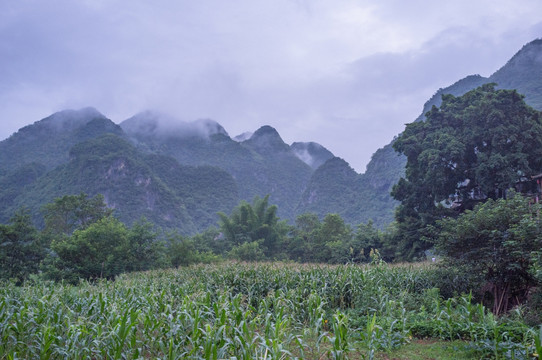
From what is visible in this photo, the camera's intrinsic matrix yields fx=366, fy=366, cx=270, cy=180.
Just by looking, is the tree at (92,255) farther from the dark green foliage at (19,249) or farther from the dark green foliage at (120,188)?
the dark green foliage at (120,188)

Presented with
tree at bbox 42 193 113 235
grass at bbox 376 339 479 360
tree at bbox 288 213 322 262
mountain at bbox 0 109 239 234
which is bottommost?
tree at bbox 288 213 322 262

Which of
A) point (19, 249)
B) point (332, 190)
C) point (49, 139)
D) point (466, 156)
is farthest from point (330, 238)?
point (49, 139)

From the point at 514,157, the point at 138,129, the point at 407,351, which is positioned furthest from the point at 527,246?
the point at 138,129

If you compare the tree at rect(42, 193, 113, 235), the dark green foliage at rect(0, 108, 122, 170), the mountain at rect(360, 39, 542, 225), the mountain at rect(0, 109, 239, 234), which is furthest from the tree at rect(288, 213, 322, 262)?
the dark green foliage at rect(0, 108, 122, 170)

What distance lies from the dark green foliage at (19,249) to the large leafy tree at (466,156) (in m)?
→ 20.1

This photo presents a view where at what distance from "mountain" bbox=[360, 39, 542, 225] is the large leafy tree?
112 feet

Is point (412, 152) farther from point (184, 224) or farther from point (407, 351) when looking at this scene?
point (184, 224)

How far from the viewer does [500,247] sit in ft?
24.5

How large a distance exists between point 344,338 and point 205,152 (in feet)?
359

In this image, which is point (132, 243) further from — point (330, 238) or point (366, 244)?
point (330, 238)

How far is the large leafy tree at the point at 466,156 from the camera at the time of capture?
16031mm

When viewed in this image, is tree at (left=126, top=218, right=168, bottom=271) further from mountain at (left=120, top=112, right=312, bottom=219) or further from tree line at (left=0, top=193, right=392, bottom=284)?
mountain at (left=120, top=112, right=312, bottom=219)

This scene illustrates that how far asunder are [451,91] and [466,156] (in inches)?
2073

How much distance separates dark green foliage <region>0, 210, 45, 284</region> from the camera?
19297 mm
